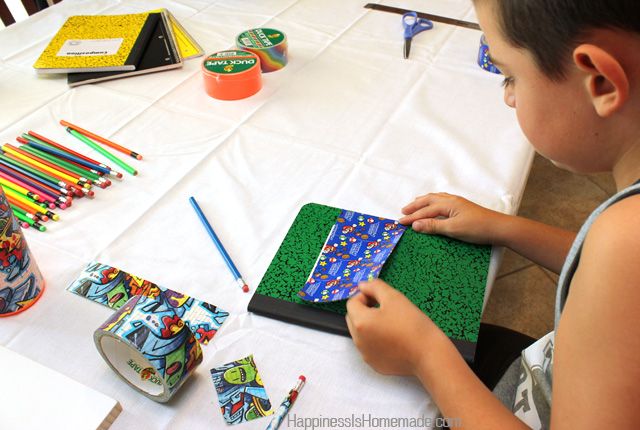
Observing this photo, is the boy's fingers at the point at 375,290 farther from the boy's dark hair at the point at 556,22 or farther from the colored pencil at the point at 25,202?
the colored pencil at the point at 25,202

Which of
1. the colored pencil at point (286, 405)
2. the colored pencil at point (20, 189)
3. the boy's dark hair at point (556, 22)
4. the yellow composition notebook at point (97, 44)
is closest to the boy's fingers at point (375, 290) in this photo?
the colored pencil at point (286, 405)

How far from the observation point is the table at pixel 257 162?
1.96ft

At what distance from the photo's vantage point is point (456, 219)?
2.39 feet

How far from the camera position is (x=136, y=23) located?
120 cm

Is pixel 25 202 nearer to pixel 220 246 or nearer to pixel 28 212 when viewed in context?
pixel 28 212

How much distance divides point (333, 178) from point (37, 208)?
0.43 m

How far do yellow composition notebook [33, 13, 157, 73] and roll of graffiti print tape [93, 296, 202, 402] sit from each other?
A: 2.25 ft

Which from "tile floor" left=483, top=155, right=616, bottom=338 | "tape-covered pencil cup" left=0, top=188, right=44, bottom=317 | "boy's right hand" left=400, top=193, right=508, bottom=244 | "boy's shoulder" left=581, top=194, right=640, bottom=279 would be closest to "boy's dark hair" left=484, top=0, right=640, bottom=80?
"boy's shoulder" left=581, top=194, right=640, bottom=279

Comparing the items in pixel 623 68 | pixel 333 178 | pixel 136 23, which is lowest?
pixel 333 178

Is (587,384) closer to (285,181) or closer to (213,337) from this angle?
(213,337)

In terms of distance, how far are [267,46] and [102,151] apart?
389 millimetres

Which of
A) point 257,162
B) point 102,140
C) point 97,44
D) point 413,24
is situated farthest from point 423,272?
point 97,44

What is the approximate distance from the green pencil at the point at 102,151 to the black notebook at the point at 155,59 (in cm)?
19

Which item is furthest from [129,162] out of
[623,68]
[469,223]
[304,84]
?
[623,68]
